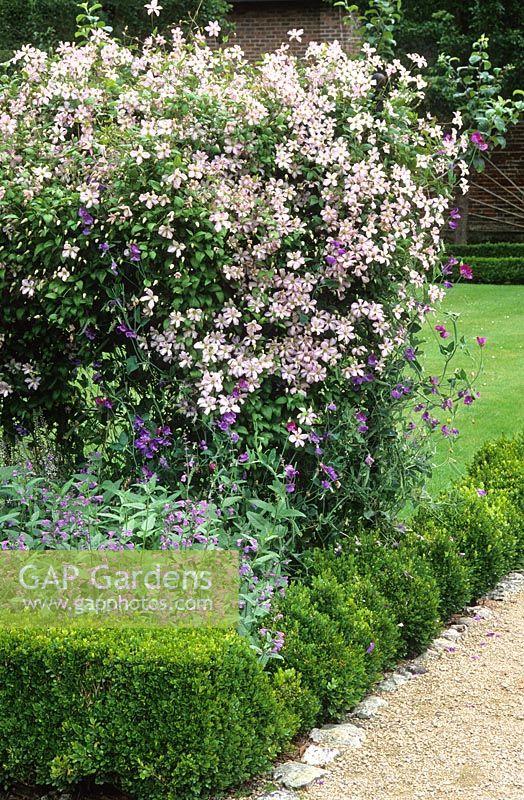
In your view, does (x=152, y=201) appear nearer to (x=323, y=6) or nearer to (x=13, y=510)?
(x=13, y=510)

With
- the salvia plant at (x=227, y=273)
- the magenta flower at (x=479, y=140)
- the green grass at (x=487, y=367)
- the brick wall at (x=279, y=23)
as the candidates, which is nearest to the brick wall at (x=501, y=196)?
the green grass at (x=487, y=367)

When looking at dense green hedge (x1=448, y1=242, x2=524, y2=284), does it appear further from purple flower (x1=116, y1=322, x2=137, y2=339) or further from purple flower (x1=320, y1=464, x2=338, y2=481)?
purple flower (x1=116, y1=322, x2=137, y2=339)

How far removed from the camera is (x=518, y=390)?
8.52 m

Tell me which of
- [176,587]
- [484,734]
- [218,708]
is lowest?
[484,734]

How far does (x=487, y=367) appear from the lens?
31.5 feet

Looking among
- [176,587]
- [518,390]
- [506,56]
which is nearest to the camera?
[176,587]

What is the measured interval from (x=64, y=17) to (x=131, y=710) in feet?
48.2

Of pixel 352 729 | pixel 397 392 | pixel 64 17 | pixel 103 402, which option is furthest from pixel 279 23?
pixel 352 729

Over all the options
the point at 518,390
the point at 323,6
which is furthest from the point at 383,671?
the point at 323,6

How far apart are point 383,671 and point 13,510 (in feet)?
4.85

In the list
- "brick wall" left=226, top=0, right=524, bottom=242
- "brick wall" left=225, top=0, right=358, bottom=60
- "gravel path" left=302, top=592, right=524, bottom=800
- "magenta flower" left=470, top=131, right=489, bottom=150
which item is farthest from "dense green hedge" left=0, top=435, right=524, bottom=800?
"brick wall" left=225, top=0, right=358, bottom=60

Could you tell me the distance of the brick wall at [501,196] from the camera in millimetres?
19125

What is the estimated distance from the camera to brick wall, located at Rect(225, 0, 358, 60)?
60.5 ft

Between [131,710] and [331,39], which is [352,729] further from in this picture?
[331,39]
